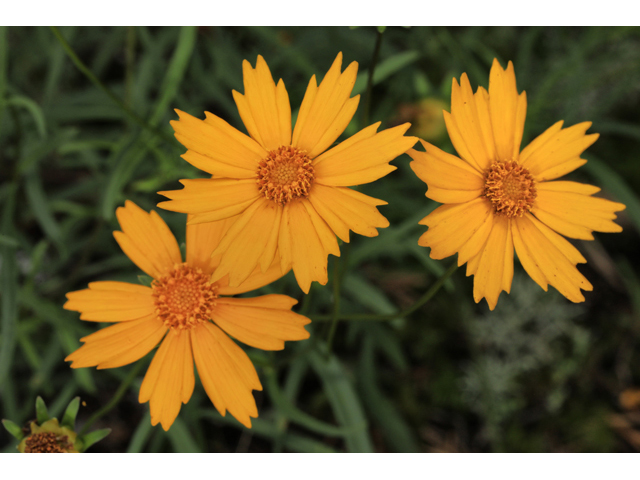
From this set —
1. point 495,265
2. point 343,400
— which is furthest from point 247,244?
point 343,400

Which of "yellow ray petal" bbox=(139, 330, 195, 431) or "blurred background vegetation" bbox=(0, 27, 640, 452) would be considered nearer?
"yellow ray petal" bbox=(139, 330, 195, 431)

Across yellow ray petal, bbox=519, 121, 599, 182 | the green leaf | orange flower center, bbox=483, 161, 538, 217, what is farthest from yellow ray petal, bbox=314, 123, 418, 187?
the green leaf

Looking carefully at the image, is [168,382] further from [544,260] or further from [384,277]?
[384,277]

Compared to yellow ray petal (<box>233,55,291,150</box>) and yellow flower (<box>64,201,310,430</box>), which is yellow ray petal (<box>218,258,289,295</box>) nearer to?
yellow flower (<box>64,201,310,430</box>)

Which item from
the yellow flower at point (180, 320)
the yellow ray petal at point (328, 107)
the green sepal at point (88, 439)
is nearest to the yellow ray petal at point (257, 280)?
the yellow flower at point (180, 320)

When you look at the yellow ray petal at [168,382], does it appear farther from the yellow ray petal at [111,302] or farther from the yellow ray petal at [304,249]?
the yellow ray petal at [304,249]

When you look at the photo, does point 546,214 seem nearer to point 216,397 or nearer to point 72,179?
point 216,397
